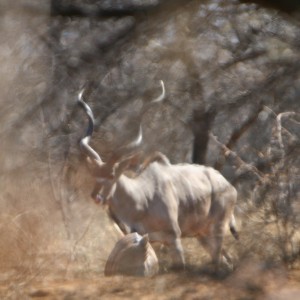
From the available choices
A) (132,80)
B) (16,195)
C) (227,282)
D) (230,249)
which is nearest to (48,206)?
(16,195)

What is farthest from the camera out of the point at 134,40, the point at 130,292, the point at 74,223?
the point at 74,223

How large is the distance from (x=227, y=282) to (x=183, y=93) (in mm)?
4494

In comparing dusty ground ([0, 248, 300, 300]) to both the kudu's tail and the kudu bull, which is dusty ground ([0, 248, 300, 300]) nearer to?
the kudu bull

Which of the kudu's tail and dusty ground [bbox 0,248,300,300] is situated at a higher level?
dusty ground [bbox 0,248,300,300]

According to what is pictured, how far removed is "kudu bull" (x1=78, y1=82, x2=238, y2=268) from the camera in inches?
334

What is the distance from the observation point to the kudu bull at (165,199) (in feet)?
27.8

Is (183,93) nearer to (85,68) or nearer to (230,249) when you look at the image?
(85,68)

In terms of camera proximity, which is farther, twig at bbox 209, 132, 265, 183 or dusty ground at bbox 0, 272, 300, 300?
twig at bbox 209, 132, 265, 183

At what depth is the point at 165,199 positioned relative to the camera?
28.5ft

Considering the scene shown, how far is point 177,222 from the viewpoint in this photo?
344 inches

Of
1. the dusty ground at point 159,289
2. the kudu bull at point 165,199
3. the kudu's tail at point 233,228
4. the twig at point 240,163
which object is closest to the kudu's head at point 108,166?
the kudu bull at point 165,199

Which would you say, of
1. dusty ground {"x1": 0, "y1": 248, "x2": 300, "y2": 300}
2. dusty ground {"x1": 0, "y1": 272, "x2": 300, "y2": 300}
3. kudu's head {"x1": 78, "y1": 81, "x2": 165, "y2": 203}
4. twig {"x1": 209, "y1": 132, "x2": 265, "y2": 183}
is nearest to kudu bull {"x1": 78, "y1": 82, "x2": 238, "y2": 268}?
kudu's head {"x1": 78, "y1": 81, "x2": 165, "y2": 203}

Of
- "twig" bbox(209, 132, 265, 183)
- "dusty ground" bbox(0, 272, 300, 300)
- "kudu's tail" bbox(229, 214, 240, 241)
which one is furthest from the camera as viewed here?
"twig" bbox(209, 132, 265, 183)

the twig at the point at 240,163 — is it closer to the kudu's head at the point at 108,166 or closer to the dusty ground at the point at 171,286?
the kudu's head at the point at 108,166
